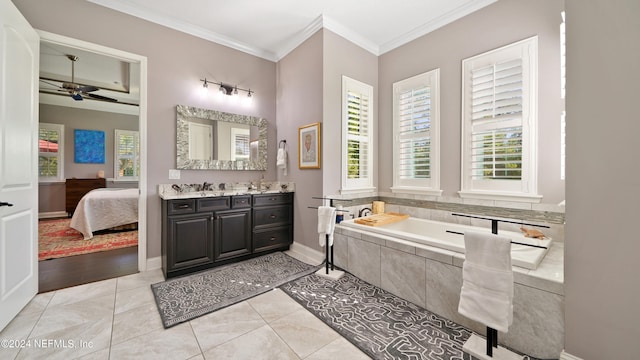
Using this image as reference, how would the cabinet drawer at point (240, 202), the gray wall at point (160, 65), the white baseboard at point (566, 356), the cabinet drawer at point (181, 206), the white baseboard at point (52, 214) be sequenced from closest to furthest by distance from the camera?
1. the white baseboard at point (566, 356)
2. the gray wall at point (160, 65)
3. the cabinet drawer at point (181, 206)
4. the cabinet drawer at point (240, 202)
5. the white baseboard at point (52, 214)

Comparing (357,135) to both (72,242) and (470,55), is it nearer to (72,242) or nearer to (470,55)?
(470,55)

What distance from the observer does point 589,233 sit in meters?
1.35

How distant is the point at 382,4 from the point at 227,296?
354 centimetres

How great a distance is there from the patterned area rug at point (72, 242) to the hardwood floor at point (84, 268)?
0.25 metres

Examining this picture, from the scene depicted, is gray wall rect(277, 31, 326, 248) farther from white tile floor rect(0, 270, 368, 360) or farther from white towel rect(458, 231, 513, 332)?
white towel rect(458, 231, 513, 332)

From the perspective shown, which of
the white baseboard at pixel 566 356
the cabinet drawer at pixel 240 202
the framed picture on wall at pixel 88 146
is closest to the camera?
the white baseboard at pixel 566 356

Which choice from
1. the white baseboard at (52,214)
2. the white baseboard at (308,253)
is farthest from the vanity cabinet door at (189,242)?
the white baseboard at (52,214)

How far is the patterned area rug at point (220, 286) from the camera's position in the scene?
2.07m

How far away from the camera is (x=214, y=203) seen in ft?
9.63

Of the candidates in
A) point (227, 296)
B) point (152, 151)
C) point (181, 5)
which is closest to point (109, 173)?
point (152, 151)

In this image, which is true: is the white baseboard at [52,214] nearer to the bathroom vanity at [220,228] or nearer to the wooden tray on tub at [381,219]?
the bathroom vanity at [220,228]

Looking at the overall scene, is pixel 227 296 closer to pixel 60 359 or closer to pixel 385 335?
pixel 60 359

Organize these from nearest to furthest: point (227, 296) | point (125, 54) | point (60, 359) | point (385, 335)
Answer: point (60, 359) → point (385, 335) → point (227, 296) → point (125, 54)

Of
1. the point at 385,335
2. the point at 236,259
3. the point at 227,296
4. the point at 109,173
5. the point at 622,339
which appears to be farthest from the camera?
Answer: the point at 109,173
